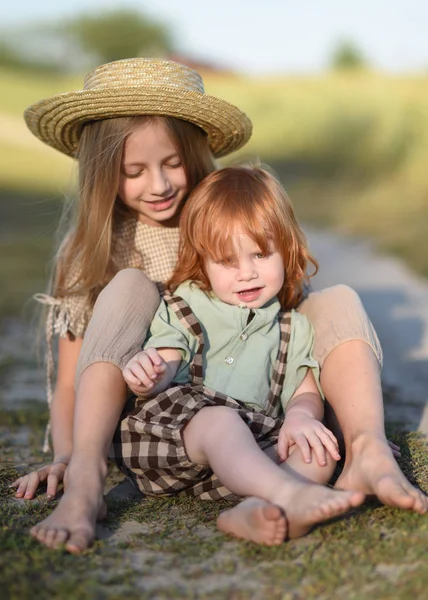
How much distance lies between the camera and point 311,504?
73.3 inches

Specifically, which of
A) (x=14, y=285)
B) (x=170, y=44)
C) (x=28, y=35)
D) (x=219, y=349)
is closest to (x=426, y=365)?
(x=219, y=349)

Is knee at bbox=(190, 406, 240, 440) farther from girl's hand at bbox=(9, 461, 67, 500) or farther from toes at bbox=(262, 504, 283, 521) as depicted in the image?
girl's hand at bbox=(9, 461, 67, 500)

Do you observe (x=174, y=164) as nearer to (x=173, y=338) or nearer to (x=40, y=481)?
(x=173, y=338)

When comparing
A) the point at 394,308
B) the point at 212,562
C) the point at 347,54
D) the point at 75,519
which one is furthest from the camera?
Result: the point at 347,54

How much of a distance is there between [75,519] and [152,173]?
140 centimetres

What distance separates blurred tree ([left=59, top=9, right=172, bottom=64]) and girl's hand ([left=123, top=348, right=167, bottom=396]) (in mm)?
30289

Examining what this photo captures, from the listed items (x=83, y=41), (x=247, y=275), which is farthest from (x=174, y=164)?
(x=83, y=41)

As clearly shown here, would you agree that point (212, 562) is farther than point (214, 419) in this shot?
No

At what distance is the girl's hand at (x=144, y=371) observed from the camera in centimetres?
224

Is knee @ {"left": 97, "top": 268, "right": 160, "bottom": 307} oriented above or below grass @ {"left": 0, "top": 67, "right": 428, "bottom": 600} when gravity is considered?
above

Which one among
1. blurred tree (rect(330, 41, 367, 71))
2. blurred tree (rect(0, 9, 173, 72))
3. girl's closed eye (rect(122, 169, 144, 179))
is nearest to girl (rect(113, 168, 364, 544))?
girl's closed eye (rect(122, 169, 144, 179))

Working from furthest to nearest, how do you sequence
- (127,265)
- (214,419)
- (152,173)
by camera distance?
(127,265) → (152,173) → (214,419)

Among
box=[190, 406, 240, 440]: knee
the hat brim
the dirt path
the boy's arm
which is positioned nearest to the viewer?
box=[190, 406, 240, 440]: knee

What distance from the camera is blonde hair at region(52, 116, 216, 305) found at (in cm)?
300
